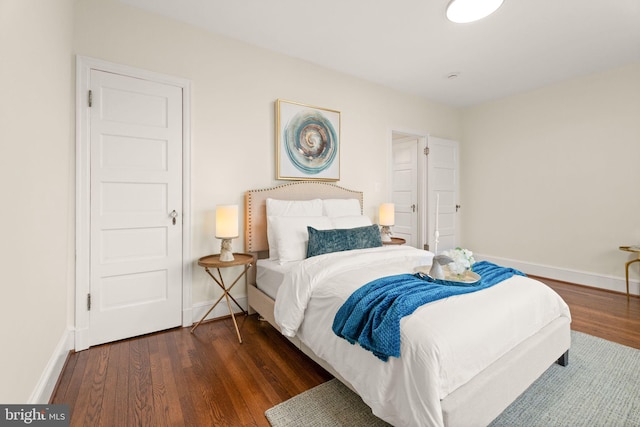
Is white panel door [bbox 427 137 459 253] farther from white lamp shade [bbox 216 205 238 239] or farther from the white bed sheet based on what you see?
white lamp shade [bbox 216 205 238 239]

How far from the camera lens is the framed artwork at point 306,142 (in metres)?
3.15

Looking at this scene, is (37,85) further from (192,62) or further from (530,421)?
(530,421)

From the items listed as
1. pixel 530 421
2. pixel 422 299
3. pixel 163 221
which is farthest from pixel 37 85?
pixel 530 421

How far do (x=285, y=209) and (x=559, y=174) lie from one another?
3872mm

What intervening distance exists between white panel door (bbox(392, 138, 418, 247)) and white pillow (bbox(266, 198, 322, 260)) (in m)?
2.34

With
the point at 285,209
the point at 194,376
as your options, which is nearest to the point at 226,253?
the point at 285,209

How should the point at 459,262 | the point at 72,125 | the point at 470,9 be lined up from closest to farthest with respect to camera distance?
the point at 459,262 < the point at 72,125 < the point at 470,9

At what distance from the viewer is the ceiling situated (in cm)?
242

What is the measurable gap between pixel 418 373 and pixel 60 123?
102 inches

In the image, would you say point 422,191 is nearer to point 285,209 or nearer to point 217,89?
point 285,209

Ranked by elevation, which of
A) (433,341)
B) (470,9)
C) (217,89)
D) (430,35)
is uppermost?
(430,35)

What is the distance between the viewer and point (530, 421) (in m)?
1.49

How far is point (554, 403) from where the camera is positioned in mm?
1620

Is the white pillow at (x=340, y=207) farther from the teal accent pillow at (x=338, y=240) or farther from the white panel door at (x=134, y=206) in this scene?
the white panel door at (x=134, y=206)
